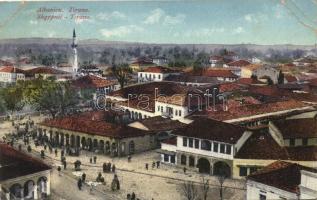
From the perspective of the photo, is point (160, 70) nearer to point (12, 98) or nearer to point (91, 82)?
point (91, 82)

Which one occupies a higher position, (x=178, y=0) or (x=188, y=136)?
(x=178, y=0)

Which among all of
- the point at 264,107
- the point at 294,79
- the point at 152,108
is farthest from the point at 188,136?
the point at 294,79

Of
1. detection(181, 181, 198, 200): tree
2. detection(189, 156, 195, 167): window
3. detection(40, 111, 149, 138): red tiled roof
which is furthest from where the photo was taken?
detection(40, 111, 149, 138): red tiled roof

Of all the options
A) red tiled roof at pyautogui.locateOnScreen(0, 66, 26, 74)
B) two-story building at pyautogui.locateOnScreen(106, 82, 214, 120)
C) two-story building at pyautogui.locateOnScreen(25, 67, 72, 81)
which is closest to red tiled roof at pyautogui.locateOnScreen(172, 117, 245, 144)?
two-story building at pyautogui.locateOnScreen(106, 82, 214, 120)

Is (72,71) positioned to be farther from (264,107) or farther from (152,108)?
(264,107)

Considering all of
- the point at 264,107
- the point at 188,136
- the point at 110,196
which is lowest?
the point at 110,196

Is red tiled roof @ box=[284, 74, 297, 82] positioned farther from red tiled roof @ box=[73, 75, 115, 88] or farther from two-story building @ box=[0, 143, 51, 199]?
two-story building @ box=[0, 143, 51, 199]
